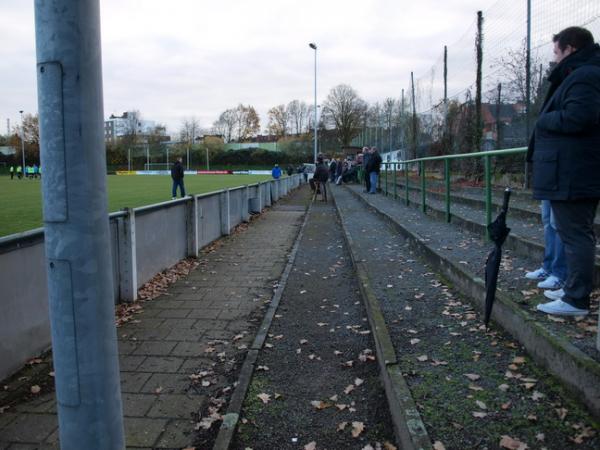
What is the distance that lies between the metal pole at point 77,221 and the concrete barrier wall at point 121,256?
99.8 inches

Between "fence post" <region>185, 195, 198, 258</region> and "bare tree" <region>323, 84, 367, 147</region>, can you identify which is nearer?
"fence post" <region>185, 195, 198, 258</region>

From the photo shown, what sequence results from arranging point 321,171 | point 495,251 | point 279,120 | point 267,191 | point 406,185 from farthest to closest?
point 279,120
point 321,171
point 267,191
point 406,185
point 495,251

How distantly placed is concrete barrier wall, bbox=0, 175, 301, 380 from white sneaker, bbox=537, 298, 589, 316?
12.9ft

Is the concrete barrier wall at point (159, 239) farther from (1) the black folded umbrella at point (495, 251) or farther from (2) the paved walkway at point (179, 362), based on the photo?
(1) the black folded umbrella at point (495, 251)

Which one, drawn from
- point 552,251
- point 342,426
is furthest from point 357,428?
point 552,251

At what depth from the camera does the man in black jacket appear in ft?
11.9

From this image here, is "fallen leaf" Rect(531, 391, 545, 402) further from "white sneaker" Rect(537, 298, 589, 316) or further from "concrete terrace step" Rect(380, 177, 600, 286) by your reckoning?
"concrete terrace step" Rect(380, 177, 600, 286)

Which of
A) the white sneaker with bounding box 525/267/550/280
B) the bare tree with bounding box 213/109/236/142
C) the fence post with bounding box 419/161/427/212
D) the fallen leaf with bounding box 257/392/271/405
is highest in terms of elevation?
the bare tree with bounding box 213/109/236/142

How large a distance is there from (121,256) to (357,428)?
157 inches

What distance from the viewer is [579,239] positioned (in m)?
3.77

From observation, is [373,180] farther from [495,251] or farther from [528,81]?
[495,251]

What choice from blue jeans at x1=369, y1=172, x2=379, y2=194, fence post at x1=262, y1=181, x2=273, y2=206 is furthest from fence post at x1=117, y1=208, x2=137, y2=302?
blue jeans at x1=369, y1=172, x2=379, y2=194

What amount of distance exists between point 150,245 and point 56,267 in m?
5.61

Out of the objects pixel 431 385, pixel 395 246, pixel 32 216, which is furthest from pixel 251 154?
pixel 431 385
